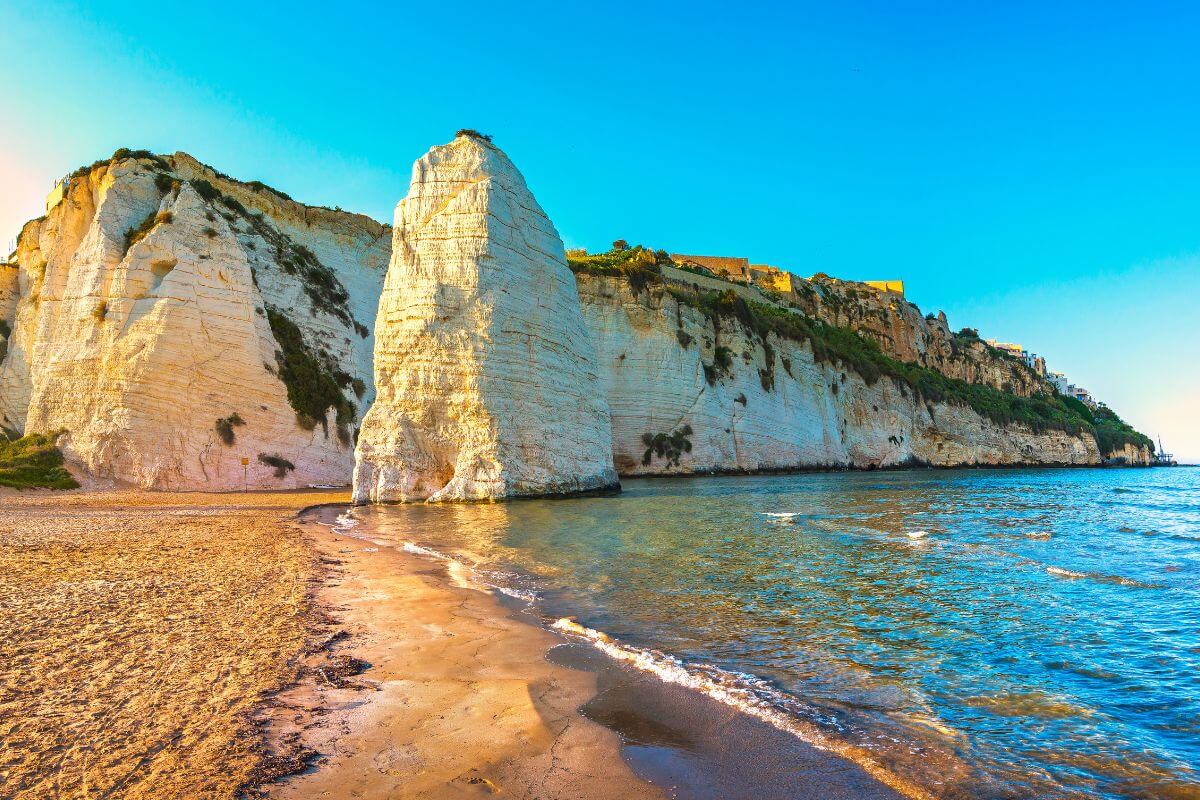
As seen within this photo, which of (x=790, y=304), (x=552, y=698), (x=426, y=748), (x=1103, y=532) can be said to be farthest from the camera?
(x=790, y=304)

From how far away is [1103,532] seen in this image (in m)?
12.6

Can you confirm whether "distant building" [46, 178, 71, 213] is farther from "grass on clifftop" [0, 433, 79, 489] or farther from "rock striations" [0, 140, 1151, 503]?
"grass on clifftop" [0, 433, 79, 489]

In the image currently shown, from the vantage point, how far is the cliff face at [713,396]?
116 ft

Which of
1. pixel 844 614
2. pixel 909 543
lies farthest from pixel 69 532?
pixel 909 543

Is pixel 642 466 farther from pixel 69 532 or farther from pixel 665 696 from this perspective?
pixel 665 696

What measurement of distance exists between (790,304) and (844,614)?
6721cm

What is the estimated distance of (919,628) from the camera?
18.8 feet

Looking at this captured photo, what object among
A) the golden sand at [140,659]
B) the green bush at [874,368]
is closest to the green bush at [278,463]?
the golden sand at [140,659]

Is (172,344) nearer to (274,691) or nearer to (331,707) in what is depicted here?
(274,691)

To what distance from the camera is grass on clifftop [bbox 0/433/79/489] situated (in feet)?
63.6

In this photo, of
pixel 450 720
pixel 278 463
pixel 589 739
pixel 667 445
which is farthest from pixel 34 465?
pixel 667 445

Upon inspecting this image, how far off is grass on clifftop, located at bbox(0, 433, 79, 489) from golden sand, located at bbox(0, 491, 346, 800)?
523 inches

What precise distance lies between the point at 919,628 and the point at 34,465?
24936 millimetres

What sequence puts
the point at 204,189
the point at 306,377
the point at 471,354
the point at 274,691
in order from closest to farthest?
1. the point at 274,691
2. the point at 471,354
3. the point at 306,377
4. the point at 204,189
